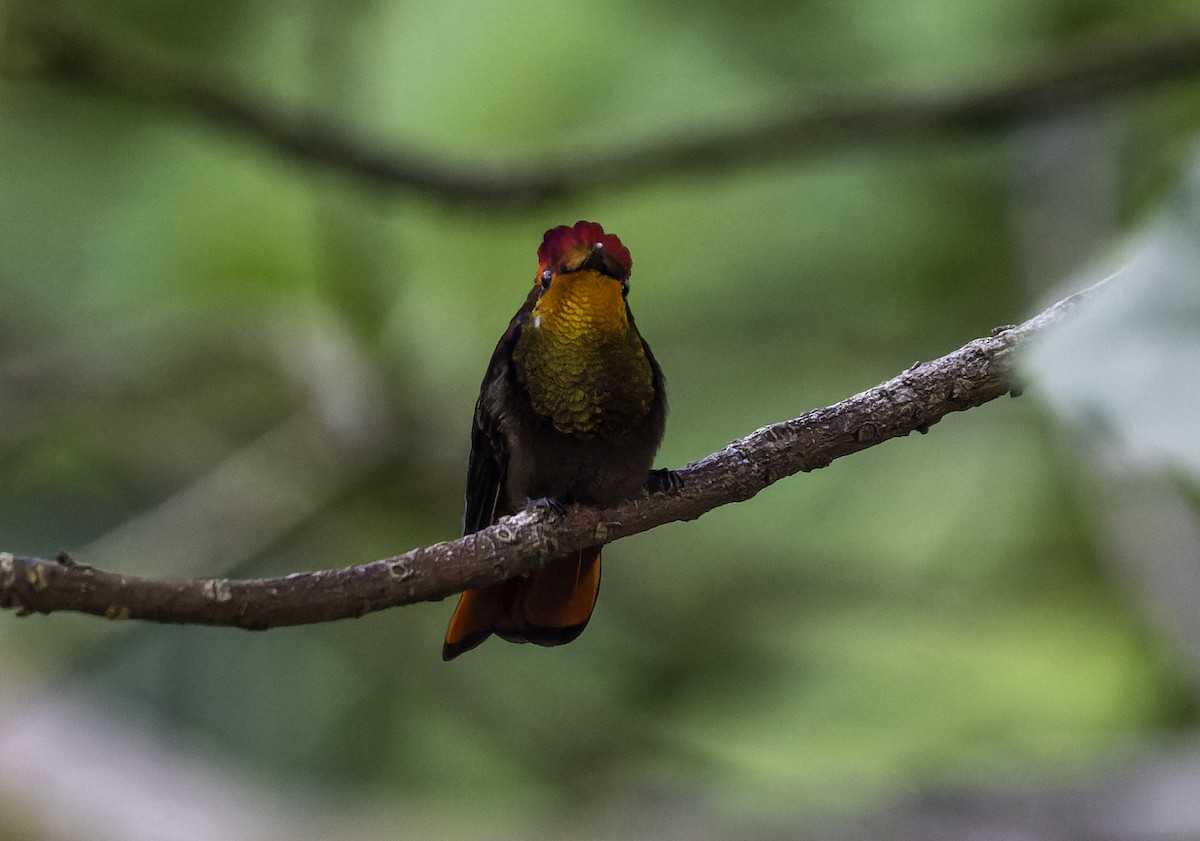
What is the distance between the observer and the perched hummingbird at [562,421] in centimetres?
111

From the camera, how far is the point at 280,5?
7.64 meters

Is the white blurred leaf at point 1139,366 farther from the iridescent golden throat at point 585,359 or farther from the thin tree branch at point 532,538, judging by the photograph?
the iridescent golden throat at point 585,359

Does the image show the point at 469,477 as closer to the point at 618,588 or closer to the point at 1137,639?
the point at 618,588

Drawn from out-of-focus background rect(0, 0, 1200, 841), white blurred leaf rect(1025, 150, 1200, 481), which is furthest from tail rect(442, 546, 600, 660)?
out-of-focus background rect(0, 0, 1200, 841)

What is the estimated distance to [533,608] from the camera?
1.15m

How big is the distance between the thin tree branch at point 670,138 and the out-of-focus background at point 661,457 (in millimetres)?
71

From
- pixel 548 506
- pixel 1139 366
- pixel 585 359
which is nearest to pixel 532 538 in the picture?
pixel 548 506

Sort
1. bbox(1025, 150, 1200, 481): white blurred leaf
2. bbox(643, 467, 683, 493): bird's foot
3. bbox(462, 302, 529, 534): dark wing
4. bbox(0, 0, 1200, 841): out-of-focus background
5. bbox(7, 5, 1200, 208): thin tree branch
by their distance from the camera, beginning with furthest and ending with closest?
bbox(0, 0, 1200, 841): out-of-focus background < bbox(7, 5, 1200, 208): thin tree branch < bbox(462, 302, 529, 534): dark wing < bbox(643, 467, 683, 493): bird's foot < bbox(1025, 150, 1200, 481): white blurred leaf

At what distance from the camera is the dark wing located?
4.03 feet

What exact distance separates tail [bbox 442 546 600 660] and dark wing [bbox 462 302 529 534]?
9cm

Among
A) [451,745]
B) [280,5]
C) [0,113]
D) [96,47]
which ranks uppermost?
[280,5]

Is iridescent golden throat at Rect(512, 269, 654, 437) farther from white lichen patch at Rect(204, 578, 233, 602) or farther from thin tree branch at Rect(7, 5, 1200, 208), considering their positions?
thin tree branch at Rect(7, 5, 1200, 208)

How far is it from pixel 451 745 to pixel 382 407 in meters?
2.58

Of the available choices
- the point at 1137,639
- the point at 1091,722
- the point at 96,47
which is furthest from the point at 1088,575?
the point at 96,47
